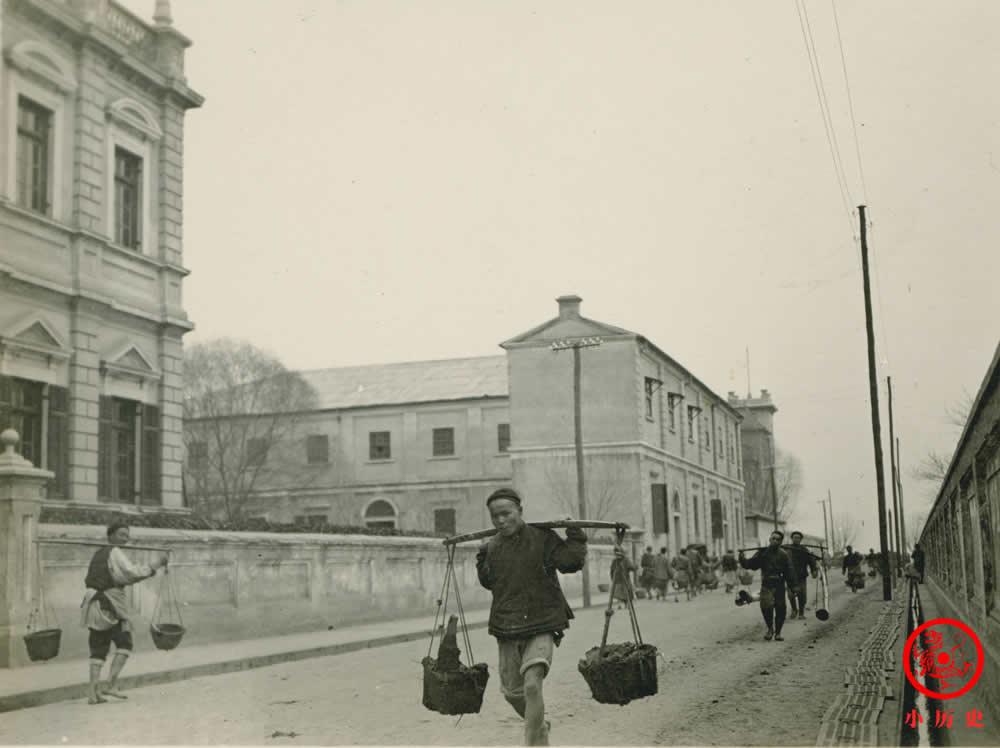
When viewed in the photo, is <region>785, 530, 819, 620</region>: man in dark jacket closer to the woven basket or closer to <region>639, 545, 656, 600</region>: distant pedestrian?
the woven basket

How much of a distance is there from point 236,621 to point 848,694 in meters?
10.4

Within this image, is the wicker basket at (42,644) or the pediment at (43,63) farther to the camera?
the pediment at (43,63)

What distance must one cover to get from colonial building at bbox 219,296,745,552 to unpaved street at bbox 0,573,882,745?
28735mm

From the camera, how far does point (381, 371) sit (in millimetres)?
58000

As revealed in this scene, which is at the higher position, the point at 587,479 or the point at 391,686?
the point at 587,479

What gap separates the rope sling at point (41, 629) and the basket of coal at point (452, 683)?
24.5 feet

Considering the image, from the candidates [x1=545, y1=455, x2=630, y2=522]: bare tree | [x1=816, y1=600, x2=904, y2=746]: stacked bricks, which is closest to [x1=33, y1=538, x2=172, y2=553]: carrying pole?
[x1=816, y1=600, x2=904, y2=746]: stacked bricks

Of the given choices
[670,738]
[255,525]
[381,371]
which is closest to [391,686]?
[670,738]

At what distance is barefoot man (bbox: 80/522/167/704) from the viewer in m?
10.6

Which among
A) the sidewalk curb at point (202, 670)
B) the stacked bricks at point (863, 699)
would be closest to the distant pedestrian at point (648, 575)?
the sidewalk curb at point (202, 670)

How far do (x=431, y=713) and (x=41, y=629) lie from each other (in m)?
6.26

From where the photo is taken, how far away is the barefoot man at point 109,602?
34.9 feet

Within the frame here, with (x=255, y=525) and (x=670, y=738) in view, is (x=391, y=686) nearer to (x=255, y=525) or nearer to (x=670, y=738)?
(x=670, y=738)

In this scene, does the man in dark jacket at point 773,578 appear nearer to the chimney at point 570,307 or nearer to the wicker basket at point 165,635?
the wicker basket at point 165,635
